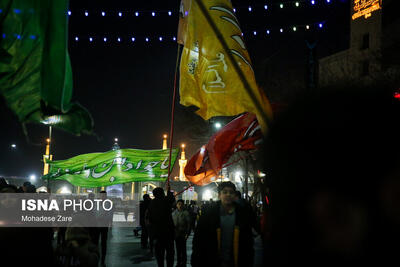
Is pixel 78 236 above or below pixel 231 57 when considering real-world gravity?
below

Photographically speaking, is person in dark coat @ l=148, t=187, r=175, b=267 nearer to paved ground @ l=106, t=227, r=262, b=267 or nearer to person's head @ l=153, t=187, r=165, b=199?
person's head @ l=153, t=187, r=165, b=199

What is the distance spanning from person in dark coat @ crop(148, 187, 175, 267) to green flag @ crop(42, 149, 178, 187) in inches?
259

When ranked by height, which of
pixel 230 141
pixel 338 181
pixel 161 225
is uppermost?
pixel 230 141

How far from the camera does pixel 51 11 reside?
406cm

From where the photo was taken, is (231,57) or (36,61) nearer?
(36,61)

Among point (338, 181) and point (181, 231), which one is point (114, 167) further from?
Result: point (338, 181)

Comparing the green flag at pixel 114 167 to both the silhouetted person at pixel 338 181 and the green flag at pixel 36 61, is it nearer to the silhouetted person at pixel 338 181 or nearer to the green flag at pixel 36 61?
the green flag at pixel 36 61

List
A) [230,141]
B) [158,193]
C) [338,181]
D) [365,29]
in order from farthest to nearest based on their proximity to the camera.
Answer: [365,29]
[230,141]
[158,193]
[338,181]

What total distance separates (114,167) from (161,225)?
27.1 feet

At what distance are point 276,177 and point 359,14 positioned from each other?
46156 millimetres

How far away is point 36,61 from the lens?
4031 mm

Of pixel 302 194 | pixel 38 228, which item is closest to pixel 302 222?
pixel 302 194

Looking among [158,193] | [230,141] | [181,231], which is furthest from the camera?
[181,231]

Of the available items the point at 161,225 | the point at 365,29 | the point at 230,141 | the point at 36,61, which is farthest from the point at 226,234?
the point at 365,29
